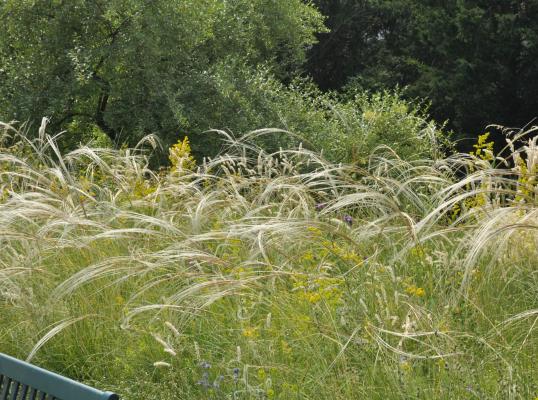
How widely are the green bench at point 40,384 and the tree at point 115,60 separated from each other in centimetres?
927

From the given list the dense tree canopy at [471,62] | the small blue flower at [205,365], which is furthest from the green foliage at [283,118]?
the dense tree canopy at [471,62]

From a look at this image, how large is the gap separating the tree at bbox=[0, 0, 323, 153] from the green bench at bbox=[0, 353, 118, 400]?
9265 mm

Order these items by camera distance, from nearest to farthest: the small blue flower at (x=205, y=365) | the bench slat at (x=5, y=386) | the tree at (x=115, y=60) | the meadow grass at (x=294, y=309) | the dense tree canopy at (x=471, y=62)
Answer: the bench slat at (x=5, y=386) < the meadow grass at (x=294, y=309) < the small blue flower at (x=205, y=365) < the tree at (x=115, y=60) < the dense tree canopy at (x=471, y=62)

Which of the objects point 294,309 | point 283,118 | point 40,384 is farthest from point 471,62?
point 40,384

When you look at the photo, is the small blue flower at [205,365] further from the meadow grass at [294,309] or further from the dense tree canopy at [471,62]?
the dense tree canopy at [471,62]

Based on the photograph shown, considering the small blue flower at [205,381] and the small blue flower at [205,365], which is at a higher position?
the small blue flower at [205,365]

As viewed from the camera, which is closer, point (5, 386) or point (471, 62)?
point (5, 386)

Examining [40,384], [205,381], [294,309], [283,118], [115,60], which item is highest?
[40,384]

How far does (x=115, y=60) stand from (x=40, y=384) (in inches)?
414

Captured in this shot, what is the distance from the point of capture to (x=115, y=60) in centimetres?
1257

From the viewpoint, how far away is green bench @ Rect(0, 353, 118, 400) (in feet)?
6.96

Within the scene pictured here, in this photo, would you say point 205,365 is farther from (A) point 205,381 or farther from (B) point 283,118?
(B) point 283,118

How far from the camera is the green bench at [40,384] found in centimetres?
212

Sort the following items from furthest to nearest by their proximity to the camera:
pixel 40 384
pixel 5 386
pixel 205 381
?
pixel 205 381 < pixel 5 386 < pixel 40 384
